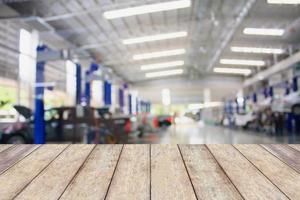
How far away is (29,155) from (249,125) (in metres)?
9.32

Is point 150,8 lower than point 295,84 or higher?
higher

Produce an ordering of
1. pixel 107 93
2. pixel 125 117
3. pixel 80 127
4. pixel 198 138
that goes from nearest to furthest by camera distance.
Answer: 1. pixel 80 127
2. pixel 198 138
3. pixel 125 117
4. pixel 107 93

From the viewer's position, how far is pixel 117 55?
6.38m

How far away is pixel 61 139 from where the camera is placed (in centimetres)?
432

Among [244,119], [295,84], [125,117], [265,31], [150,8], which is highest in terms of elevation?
[150,8]

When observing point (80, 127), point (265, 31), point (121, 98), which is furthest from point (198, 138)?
point (121, 98)

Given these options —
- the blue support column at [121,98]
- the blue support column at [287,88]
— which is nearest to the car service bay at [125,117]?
the blue support column at [287,88]

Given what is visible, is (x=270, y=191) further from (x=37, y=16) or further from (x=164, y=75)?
(x=164, y=75)

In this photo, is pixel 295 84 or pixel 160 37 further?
pixel 295 84

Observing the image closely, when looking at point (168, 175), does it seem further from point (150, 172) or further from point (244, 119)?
point (244, 119)

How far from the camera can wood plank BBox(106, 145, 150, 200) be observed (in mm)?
987

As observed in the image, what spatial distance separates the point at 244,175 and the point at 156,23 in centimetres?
326

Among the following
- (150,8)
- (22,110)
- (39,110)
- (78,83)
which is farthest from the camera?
(78,83)

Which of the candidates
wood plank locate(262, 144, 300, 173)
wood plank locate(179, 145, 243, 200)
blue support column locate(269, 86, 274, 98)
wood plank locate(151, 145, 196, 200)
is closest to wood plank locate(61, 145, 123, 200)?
wood plank locate(151, 145, 196, 200)
